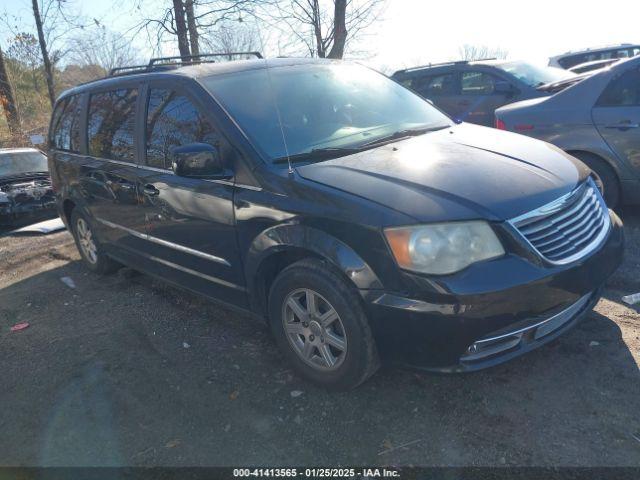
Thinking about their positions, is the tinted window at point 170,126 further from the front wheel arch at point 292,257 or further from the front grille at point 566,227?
the front grille at point 566,227

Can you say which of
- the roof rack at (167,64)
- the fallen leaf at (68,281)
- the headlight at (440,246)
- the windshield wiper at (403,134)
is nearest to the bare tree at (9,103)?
the fallen leaf at (68,281)

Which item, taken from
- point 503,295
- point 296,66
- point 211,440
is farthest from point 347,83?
point 211,440

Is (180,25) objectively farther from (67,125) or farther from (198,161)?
(198,161)

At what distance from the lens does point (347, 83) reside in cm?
392

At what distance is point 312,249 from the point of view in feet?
8.87

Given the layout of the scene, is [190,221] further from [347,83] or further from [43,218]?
[43,218]

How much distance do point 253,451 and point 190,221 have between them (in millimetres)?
1570

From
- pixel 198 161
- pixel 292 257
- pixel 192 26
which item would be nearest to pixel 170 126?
pixel 198 161

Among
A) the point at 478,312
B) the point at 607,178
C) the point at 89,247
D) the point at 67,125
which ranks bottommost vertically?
the point at 89,247

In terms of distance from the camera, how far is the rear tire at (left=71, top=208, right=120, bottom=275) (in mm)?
5184

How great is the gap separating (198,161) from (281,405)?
1.47m

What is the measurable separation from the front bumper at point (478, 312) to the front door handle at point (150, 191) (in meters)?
1.93

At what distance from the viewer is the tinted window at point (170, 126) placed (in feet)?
11.1

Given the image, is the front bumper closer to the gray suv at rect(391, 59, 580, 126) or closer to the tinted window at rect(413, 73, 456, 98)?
the gray suv at rect(391, 59, 580, 126)
